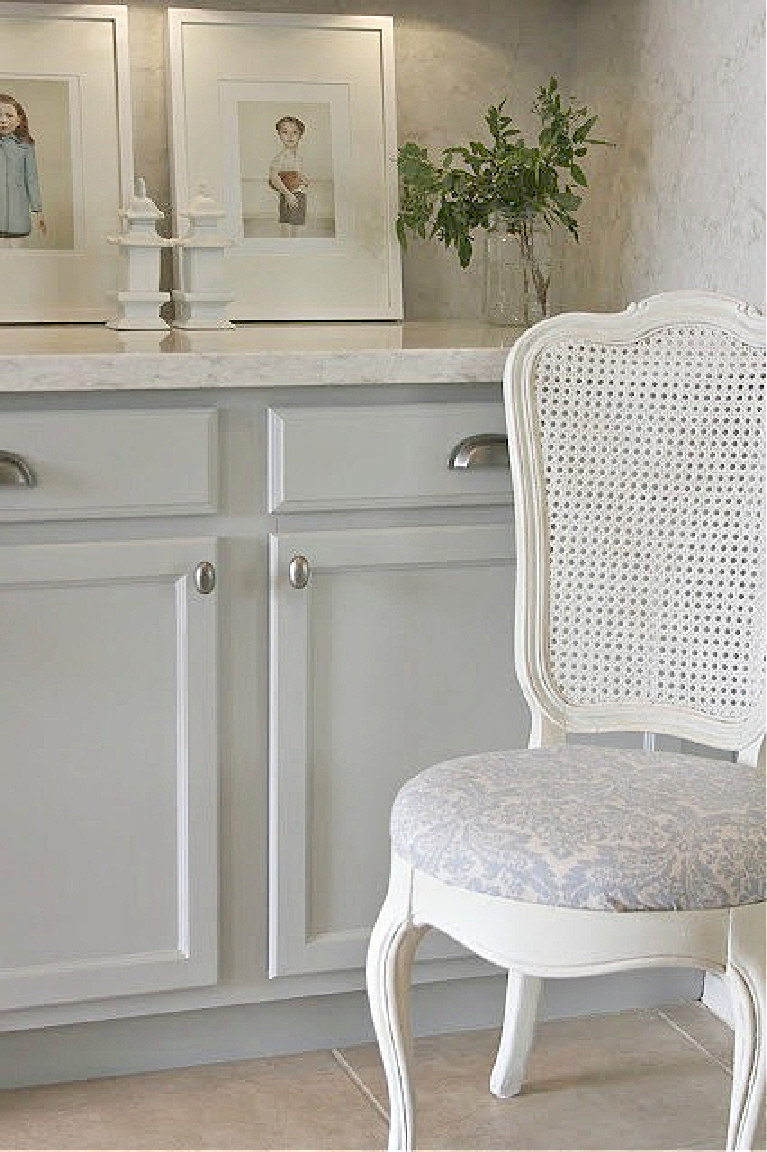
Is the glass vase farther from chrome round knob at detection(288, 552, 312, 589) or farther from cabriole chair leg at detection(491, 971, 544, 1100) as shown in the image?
cabriole chair leg at detection(491, 971, 544, 1100)

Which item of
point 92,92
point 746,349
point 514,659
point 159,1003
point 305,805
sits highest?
point 92,92

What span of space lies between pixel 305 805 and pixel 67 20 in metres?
1.19

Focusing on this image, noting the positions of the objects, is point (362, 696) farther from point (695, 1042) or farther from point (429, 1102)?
point (695, 1042)

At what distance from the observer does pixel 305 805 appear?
2.20 meters

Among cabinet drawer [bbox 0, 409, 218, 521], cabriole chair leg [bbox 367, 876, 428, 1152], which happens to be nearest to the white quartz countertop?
cabinet drawer [bbox 0, 409, 218, 521]

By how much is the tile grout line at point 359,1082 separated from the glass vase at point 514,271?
1.07 meters

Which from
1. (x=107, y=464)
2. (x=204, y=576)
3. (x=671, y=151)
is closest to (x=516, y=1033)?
(x=204, y=576)

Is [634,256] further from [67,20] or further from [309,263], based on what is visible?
[67,20]

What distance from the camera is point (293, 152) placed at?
8.57 ft

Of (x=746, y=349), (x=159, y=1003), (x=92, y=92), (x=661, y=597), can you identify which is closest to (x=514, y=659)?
(x=661, y=597)

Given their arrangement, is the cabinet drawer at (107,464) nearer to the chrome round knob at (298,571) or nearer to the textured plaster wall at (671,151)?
the chrome round knob at (298,571)

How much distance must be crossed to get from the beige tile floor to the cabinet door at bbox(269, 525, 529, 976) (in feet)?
0.54

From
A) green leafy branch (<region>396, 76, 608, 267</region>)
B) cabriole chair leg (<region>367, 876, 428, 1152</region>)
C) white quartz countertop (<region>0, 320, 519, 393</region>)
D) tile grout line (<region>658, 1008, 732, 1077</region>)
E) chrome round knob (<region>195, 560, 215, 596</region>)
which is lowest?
tile grout line (<region>658, 1008, 732, 1077</region>)

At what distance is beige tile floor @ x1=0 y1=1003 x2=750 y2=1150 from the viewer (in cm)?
208
